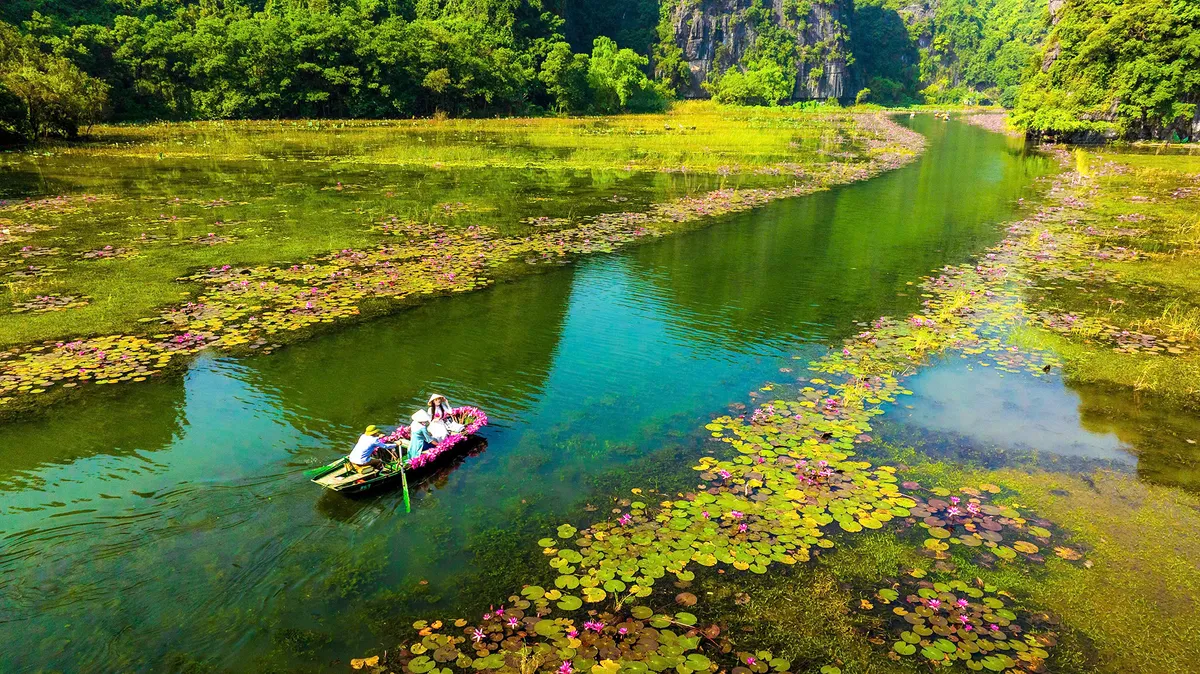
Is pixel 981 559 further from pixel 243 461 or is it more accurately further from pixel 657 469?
pixel 243 461

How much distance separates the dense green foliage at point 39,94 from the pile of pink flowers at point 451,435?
152ft

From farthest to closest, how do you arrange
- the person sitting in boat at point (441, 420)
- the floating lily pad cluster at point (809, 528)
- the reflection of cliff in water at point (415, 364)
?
the reflection of cliff in water at point (415, 364), the person sitting in boat at point (441, 420), the floating lily pad cluster at point (809, 528)

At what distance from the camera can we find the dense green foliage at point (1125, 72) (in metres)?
41.0

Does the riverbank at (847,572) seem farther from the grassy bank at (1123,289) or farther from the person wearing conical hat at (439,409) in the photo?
the person wearing conical hat at (439,409)

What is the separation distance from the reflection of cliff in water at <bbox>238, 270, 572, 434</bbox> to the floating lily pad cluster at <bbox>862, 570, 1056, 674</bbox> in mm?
6119

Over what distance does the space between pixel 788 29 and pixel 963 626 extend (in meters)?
196

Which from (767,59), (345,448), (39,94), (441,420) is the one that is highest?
(767,59)

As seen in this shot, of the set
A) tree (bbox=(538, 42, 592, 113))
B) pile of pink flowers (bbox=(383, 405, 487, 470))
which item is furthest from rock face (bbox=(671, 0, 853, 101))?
pile of pink flowers (bbox=(383, 405, 487, 470))

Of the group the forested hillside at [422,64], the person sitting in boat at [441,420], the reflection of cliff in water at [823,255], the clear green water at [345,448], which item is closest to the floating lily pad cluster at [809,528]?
the clear green water at [345,448]

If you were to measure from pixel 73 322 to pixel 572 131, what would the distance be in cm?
5664

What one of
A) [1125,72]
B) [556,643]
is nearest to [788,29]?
[1125,72]

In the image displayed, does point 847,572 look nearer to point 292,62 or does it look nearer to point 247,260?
point 247,260

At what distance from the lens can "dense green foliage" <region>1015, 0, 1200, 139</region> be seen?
4097 cm

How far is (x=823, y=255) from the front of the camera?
19.0 meters
